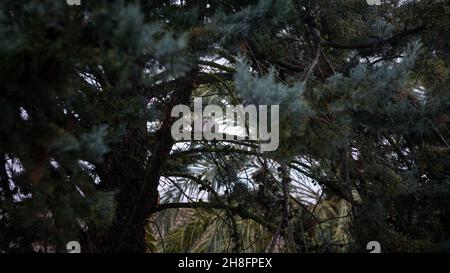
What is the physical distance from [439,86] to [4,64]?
2.31 meters

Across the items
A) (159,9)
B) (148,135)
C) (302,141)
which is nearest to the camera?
(302,141)

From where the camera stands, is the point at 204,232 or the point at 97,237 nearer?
the point at 97,237

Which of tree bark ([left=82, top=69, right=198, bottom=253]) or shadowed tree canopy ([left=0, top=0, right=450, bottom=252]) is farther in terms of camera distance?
tree bark ([left=82, top=69, right=198, bottom=253])

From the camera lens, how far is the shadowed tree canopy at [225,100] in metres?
2.03

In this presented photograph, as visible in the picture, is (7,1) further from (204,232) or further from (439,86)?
(204,232)

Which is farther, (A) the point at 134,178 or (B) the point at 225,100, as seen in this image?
(B) the point at 225,100

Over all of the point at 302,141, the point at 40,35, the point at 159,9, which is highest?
the point at 159,9

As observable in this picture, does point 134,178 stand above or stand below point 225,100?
below

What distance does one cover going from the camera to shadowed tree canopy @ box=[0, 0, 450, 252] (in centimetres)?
203

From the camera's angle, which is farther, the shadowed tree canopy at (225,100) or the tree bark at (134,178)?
the tree bark at (134,178)

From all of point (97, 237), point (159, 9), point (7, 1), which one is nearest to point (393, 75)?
point (159, 9)

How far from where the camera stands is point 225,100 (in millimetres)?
5004

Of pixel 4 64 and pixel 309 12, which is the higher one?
pixel 309 12

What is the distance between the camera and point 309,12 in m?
3.35
